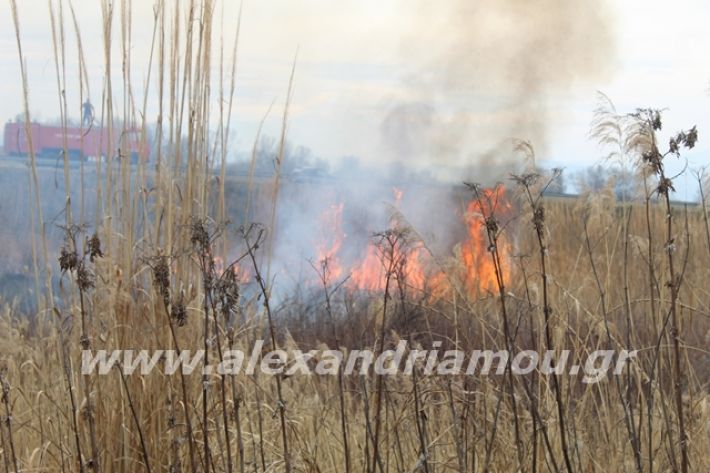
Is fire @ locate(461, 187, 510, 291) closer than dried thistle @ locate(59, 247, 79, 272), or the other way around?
dried thistle @ locate(59, 247, 79, 272)

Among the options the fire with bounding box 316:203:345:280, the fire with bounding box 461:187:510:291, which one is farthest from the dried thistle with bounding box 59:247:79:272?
the fire with bounding box 316:203:345:280

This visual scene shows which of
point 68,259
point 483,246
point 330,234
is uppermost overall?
point 68,259

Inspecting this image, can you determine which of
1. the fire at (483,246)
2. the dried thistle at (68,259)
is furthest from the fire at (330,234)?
the dried thistle at (68,259)

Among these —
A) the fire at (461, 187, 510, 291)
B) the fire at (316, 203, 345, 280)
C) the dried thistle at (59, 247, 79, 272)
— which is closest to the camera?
the dried thistle at (59, 247, 79, 272)

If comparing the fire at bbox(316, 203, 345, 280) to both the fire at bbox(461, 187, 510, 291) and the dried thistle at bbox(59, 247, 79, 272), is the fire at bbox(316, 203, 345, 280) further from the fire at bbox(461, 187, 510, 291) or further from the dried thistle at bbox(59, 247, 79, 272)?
the dried thistle at bbox(59, 247, 79, 272)

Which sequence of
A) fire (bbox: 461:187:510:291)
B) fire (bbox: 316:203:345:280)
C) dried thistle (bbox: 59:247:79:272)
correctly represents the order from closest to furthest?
dried thistle (bbox: 59:247:79:272), fire (bbox: 461:187:510:291), fire (bbox: 316:203:345:280)

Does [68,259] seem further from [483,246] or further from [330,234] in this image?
[330,234]

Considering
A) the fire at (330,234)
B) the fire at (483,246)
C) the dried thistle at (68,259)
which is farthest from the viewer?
the fire at (330,234)

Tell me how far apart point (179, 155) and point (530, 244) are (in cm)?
645

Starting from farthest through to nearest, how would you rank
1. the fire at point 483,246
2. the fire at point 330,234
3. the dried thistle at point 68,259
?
the fire at point 330,234
the fire at point 483,246
the dried thistle at point 68,259

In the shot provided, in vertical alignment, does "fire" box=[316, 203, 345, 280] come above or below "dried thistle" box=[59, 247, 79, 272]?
below

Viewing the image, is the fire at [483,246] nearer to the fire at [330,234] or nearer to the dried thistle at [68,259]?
the dried thistle at [68,259]

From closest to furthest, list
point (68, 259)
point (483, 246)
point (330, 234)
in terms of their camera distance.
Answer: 1. point (68, 259)
2. point (483, 246)
3. point (330, 234)

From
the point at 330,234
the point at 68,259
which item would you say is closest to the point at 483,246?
the point at 330,234
